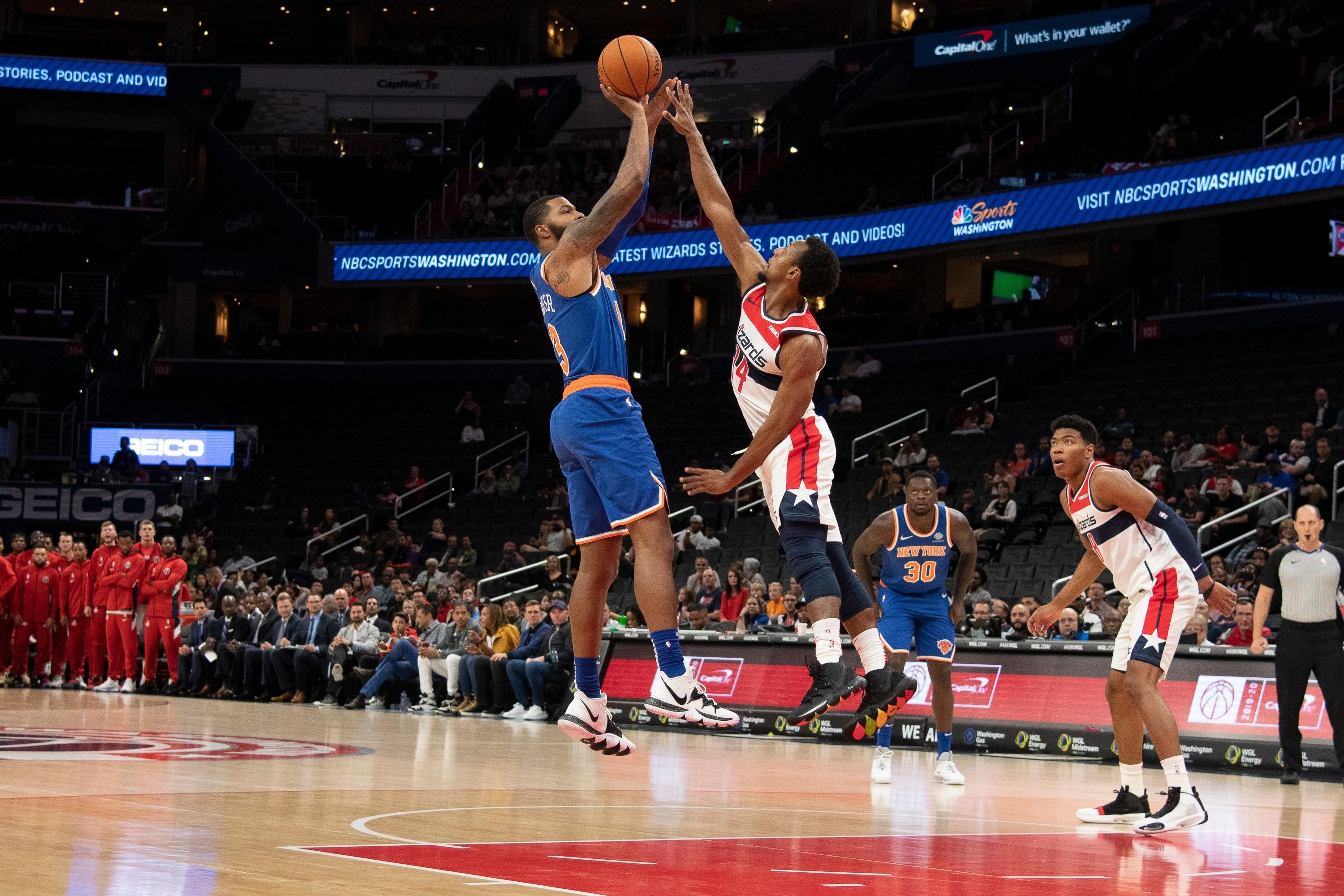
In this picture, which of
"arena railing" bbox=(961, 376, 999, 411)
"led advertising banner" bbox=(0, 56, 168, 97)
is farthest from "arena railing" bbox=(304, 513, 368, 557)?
"led advertising banner" bbox=(0, 56, 168, 97)

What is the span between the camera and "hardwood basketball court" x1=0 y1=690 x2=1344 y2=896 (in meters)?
5.84

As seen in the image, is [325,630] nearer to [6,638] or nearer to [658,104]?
[6,638]

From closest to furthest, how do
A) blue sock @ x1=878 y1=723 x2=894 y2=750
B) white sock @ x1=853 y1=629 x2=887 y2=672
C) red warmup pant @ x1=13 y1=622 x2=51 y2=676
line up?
1. white sock @ x1=853 y1=629 x2=887 y2=672
2. blue sock @ x1=878 y1=723 x2=894 y2=750
3. red warmup pant @ x1=13 y1=622 x2=51 y2=676

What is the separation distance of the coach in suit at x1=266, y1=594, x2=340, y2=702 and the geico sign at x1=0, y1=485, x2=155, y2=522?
35.0 feet


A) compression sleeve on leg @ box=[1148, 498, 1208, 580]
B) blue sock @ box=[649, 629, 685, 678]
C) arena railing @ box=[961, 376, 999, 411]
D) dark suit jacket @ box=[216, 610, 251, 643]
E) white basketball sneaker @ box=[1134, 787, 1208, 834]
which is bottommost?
white basketball sneaker @ box=[1134, 787, 1208, 834]

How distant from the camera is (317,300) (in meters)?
39.3

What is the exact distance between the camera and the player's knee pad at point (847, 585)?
7.13m

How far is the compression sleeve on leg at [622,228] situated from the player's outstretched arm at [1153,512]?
10.3ft

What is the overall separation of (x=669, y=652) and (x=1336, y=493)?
13.0 metres

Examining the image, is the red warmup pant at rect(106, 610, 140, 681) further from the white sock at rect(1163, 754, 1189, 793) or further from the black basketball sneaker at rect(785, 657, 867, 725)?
the white sock at rect(1163, 754, 1189, 793)

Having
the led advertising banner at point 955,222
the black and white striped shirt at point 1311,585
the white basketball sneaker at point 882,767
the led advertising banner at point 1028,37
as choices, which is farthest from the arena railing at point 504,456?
the black and white striped shirt at point 1311,585

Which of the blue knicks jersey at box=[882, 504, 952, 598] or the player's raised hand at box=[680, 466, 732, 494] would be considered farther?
the blue knicks jersey at box=[882, 504, 952, 598]

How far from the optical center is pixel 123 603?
1989 cm

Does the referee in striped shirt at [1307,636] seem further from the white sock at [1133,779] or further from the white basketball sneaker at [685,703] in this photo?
the white basketball sneaker at [685,703]
